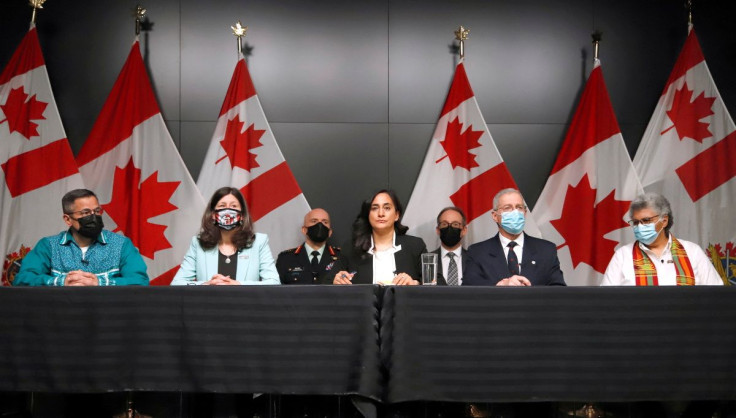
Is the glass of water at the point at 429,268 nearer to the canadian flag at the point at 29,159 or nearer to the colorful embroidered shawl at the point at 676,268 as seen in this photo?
the colorful embroidered shawl at the point at 676,268

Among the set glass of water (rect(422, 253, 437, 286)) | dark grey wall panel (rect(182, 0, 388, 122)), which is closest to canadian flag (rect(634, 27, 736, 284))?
dark grey wall panel (rect(182, 0, 388, 122))

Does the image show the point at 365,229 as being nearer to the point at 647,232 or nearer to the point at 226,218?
the point at 226,218

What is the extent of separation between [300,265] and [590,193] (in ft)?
6.20

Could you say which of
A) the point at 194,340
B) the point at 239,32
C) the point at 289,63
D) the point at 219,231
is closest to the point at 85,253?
the point at 219,231

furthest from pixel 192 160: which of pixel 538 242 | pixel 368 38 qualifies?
pixel 538 242

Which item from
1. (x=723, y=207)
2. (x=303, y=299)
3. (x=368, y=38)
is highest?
Answer: (x=368, y=38)

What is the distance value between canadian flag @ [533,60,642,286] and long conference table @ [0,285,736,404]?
2119 millimetres

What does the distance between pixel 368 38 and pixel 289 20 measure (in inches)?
22.2

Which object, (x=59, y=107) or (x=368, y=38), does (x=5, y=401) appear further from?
(x=368, y=38)

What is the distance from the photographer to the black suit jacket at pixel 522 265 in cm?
296

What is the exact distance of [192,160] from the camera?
450 cm

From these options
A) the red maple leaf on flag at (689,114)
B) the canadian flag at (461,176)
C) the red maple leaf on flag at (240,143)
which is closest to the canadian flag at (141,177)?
the red maple leaf on flag at (240,143)

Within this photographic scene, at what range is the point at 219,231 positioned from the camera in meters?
3.02

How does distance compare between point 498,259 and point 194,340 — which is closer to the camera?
point 194,340
